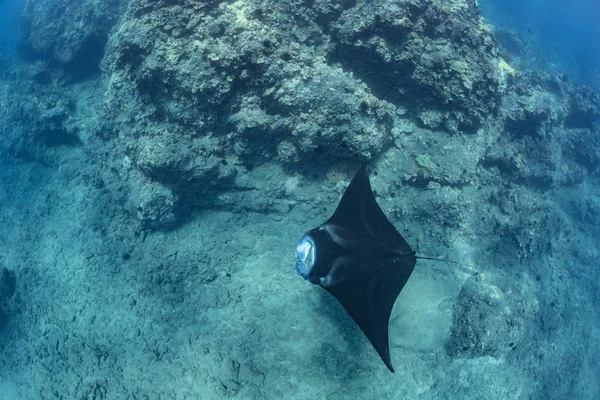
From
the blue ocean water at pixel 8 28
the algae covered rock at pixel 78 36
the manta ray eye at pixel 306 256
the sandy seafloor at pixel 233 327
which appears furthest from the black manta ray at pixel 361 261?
the blue ocean water at pixel 8 28

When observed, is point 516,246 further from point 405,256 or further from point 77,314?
point 77,314

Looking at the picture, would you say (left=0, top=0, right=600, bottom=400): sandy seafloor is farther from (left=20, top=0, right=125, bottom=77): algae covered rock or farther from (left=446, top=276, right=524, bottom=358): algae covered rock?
(left=20, top=0, right=125, bottom=77): algae covered rock

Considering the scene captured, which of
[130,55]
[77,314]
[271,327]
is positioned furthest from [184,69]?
[77,314]

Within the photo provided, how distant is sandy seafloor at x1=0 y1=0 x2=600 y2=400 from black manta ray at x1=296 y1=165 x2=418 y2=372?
38.6 inches

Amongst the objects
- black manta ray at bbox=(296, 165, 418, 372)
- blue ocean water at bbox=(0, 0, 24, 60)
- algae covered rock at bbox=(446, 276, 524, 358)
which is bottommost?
blue ocean water at bbox=(0, 0, 24, 60)

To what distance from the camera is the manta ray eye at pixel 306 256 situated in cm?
422

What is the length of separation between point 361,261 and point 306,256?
903mm

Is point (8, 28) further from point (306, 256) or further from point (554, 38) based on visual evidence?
point (554, 38)

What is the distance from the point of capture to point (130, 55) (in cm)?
662

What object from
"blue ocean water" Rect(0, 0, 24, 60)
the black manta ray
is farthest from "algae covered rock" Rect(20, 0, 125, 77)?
the black manta ray

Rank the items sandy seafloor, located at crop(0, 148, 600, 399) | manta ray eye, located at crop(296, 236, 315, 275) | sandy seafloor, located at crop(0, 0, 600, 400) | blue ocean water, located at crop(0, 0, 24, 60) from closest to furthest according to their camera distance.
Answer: manta ray eye, located at crop(296, 236, 315, 275)
sandy seafloor, located at crop(0, 148, 600, 399)
sandy seafloor, located at crop(0, 0, 600, 400)
blue ocean water, located at crop(0, 0, 24, 60)

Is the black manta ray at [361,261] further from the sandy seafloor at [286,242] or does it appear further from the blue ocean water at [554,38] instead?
the blue ocean water at [554,38]

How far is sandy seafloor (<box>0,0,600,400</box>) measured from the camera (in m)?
5.23

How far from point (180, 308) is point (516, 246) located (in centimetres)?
660
